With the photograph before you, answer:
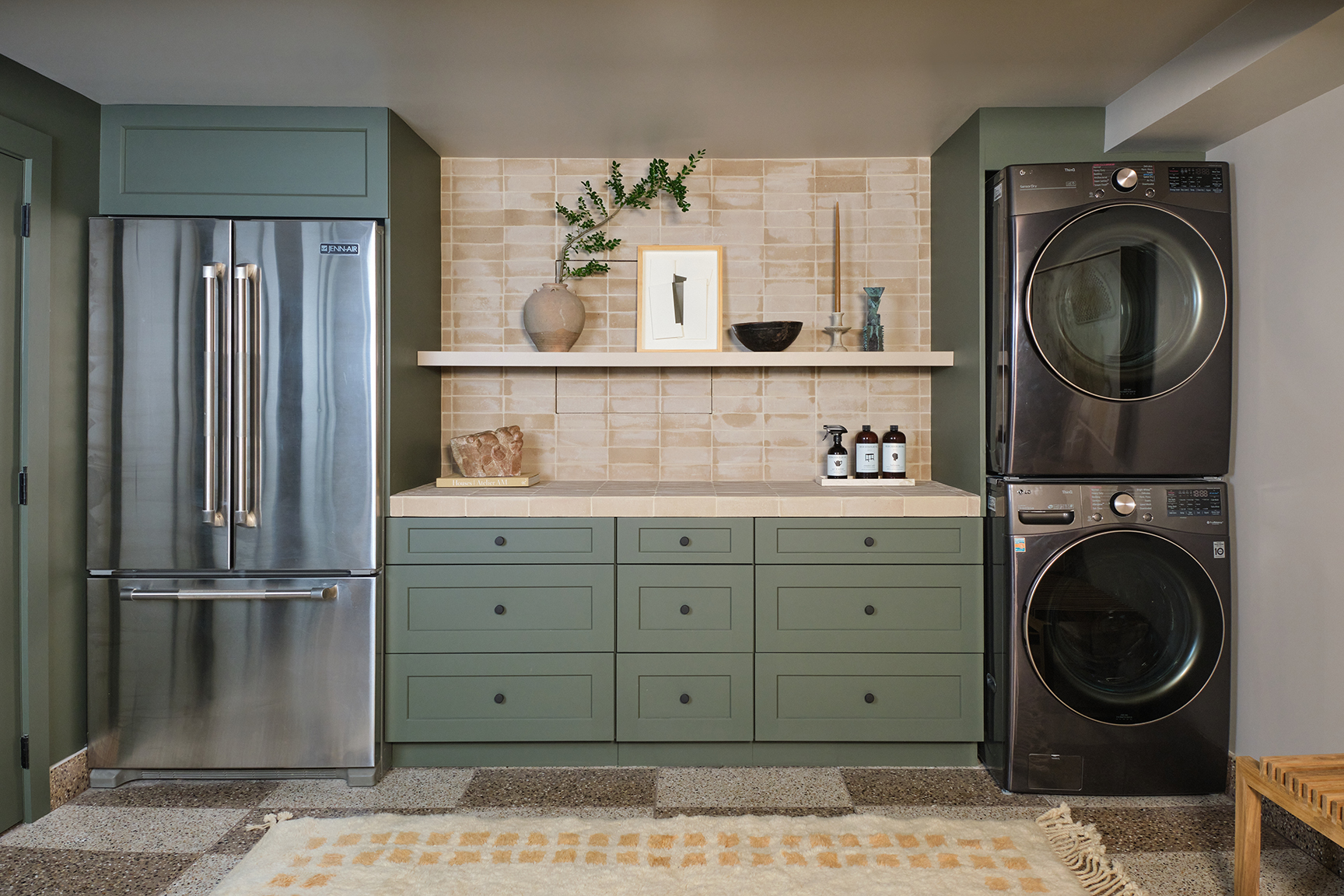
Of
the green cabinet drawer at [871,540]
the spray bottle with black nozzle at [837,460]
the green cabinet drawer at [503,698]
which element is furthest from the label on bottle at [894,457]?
the green cabinet drawer at [503,698]

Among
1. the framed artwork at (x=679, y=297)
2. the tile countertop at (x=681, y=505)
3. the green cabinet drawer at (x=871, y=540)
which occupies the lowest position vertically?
the green cabinet drawer at (x=871, y=540)

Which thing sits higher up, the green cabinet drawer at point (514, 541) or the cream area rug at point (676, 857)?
the green cabinet drawer at point (514, 541)

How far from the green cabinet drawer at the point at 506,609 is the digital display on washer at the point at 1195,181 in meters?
2.16

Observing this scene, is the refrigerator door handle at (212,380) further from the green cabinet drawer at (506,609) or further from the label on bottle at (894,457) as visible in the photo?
the label on bottle at (894,457)

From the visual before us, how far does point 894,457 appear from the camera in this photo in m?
2.93

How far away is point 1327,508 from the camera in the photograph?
217 centimetres

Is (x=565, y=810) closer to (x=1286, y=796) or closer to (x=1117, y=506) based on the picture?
(x=1286, y=796)

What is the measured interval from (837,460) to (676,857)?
4.98 ft

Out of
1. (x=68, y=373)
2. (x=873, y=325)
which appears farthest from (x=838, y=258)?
(x=68, y=373)

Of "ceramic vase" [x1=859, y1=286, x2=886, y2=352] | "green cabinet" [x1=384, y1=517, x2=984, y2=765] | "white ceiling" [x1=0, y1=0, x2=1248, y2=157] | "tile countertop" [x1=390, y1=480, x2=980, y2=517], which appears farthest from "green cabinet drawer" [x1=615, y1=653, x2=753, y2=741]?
"white ceiling" [x1=0, y1=0, x2=1248, y2=157]

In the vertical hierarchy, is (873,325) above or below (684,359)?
above

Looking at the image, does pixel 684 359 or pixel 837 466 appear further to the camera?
pixel 837 466

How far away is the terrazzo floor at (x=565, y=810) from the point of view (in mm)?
2047

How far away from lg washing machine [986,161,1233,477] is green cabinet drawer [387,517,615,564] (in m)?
1.40
